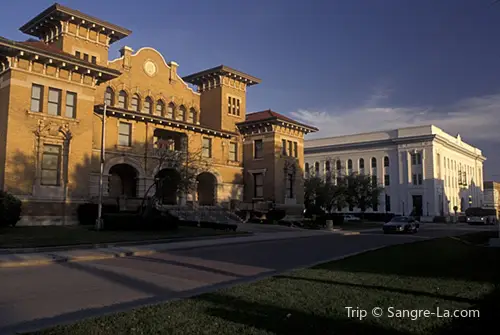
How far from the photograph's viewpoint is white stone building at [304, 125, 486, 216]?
75.1 meters

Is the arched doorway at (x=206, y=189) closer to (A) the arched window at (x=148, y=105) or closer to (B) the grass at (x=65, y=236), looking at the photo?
(A) the arched window at (x=148, y=105)

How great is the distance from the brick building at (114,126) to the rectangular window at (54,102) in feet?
0.22

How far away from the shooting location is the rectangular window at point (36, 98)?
27953 millimetres

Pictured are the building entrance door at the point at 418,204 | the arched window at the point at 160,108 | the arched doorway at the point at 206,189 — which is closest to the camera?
the arched window at the point at 160,108

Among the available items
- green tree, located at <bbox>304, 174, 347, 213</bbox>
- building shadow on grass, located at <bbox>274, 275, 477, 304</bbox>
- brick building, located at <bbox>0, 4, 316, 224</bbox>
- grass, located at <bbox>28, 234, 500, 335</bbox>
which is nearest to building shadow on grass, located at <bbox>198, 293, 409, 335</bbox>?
grass, located at <bbox>28, 234, 500, 335</bbox>

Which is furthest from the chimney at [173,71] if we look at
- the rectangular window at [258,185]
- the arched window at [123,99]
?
the rectangular window at [258,185]

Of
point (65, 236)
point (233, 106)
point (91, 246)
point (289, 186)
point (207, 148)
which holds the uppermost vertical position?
point (233, 106)

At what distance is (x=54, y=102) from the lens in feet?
94.9

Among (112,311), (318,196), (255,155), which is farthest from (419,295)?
(318,196)

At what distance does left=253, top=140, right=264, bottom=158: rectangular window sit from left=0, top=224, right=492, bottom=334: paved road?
28216 mm

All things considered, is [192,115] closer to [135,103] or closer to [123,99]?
[135,103]

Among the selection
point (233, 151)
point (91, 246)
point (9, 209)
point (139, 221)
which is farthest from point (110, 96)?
point (91, 246)

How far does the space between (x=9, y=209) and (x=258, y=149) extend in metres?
26.8

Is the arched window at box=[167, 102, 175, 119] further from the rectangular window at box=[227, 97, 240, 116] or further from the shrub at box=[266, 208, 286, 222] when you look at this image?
the shrub at box=[266, 208, 286, 222]
